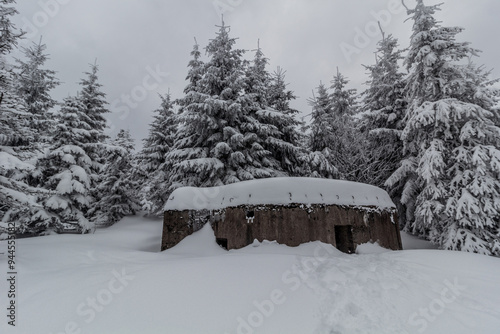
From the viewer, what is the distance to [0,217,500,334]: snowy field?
2.97 meters

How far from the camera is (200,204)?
8.25m

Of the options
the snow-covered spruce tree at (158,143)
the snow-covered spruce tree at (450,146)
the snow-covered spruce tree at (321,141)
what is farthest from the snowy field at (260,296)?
the snow-covered spruce tree at (158,143)

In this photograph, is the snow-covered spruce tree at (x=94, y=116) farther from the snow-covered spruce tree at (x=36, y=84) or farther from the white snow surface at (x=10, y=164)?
the white snow surface at (x=10, y=164)

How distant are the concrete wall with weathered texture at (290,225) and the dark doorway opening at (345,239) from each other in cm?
3

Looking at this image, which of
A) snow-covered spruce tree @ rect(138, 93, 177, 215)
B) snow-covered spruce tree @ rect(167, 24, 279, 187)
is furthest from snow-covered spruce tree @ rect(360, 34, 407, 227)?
snow-covered spruce tree @ rect(138, 93, 177, 215)

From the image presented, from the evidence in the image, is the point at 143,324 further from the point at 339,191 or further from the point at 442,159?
the point at 442,159

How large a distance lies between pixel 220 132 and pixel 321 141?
7536 millimetres

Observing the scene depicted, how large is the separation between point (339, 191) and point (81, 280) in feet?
21.7

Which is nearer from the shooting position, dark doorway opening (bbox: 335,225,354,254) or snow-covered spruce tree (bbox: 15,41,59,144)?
dark doorway opening (bbox: 335,225,354,254)

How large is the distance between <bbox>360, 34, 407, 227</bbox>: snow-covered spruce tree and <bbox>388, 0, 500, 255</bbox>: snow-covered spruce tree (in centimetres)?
277

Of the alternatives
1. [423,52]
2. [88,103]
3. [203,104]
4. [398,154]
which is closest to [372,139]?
[398,154]

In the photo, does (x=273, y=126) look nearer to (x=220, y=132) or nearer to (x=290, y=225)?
(x=220, y=132)

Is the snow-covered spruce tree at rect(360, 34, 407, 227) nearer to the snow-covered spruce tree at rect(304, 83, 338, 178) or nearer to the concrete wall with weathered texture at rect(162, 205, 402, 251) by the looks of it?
the snow-covered spruce tree at rect(304, 83, 338, 178)

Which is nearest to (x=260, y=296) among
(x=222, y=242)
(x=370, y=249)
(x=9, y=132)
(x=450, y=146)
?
(x=222, y=242)
